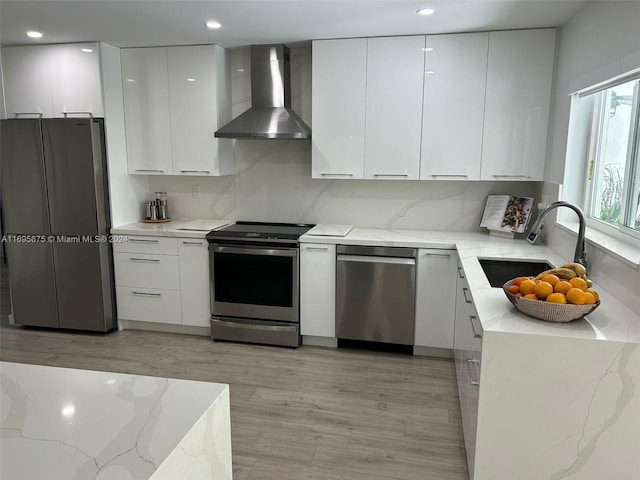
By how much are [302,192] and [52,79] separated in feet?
7.34

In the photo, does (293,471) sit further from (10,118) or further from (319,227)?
(10,118)

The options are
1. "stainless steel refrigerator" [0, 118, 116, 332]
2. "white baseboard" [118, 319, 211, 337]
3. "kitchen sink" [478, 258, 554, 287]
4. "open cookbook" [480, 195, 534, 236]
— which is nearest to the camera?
"kitchen sink" [478, 258, 554, 287]

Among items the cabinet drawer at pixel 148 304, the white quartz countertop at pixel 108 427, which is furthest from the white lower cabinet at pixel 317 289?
the white quartz countertop at pixel 108 427

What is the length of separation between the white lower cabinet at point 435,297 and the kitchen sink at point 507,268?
0.38 metres

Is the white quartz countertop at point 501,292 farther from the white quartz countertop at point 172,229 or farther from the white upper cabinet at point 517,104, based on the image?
the white quartz countertop at point 172,229

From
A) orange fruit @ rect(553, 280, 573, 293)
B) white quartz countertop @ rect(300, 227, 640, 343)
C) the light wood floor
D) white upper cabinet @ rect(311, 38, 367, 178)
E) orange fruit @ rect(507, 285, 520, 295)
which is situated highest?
white upper cabinet @ rect(311, 38, 367, 178)

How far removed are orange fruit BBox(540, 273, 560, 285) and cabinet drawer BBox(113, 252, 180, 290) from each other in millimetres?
2892

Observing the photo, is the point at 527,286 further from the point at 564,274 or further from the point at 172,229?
the point at 172,229

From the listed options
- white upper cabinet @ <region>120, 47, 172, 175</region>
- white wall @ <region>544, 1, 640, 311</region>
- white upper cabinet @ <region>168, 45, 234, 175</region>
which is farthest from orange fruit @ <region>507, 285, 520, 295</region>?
white upper cabinet @ <region>120, 47, 172, 175</region>

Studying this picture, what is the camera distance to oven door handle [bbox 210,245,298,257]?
3.67 m

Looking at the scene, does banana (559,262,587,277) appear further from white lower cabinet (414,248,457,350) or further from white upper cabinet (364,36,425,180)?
white upper cabinet (364,36,425,180)

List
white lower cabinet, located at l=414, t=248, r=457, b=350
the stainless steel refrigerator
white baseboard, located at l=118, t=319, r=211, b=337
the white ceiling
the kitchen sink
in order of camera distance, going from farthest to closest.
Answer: white baseboard, located at l=118, t=319, r=211, b=337 < the stainless steel refrigerator < white lower cabinet, located at l=414, t=248, r=457, b=350 < the kitchen sink < the white ceiling

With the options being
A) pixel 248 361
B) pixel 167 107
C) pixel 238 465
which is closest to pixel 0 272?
pixel 167 107

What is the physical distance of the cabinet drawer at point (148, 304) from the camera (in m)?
4.03
